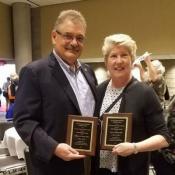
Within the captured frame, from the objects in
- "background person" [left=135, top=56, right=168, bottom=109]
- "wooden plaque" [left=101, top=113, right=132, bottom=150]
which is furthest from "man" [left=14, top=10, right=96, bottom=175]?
"background person" [left=135, top=56, right=168, bottom=109]

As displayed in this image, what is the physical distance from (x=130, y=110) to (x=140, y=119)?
77mm

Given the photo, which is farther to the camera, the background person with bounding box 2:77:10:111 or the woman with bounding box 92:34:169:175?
the background person with bounding box 2:77:10:111

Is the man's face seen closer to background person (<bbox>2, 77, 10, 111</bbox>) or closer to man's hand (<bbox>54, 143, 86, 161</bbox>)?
man's hand (<bbox>54, 143, 86, 161</bbox>)

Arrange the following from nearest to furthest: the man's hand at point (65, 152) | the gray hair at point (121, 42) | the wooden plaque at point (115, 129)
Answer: the man's hand at point (65, 152)
the wooden plaque at point (115, 129)
the gray hair at point (121, 42)

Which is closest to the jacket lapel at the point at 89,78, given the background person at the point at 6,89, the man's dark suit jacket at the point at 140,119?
the man's dark suit jacket at the point at 140,119

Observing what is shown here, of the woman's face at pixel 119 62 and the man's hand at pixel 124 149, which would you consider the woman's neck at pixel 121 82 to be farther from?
the man's hand at pixel 124 149

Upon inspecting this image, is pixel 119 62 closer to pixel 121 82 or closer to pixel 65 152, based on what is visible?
pixel 121 82

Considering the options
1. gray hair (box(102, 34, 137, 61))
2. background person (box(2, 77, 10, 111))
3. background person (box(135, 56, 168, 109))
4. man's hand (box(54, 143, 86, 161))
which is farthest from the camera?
background person (box(2, 77, 10, 111))

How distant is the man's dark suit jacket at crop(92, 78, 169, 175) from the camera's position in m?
1.90

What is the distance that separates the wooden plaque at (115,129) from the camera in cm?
182

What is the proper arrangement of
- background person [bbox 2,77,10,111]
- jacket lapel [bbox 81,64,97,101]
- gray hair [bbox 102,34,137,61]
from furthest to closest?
background person [bbox 2,77,10,111], jacket lapel [bbox 81,64,97,101], gray hair [bbox 102,34,137,61]

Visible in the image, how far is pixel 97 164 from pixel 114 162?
0.11 meters

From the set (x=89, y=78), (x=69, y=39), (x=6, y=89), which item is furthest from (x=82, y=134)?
(x=6, y=89)

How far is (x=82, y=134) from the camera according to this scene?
1817mm
